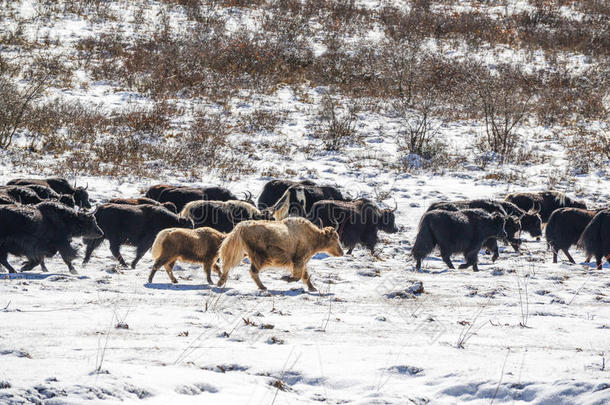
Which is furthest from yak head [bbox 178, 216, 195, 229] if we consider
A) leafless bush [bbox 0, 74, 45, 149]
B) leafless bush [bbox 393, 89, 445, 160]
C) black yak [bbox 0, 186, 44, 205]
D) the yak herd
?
leafless bush [bbox 393, 89, 445, 160]

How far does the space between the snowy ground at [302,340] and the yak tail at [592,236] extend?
2.61m

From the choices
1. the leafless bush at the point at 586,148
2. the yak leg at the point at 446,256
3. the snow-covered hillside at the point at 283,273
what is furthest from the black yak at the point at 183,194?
the leafless bush at the point at 586,148

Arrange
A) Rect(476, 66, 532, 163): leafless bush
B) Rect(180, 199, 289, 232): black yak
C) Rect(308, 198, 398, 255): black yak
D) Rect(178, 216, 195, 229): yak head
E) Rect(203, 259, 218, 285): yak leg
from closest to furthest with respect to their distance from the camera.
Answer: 1. Rect(203, 259, 218, 285): yak leg
2. Rect(178, 216, 195, 229): yak head
3. Rect(180, 199, 289, 232): black yak
4. Rect(308, 198, 398, 255): black yak
5. Rect(476, 66, 532, 163): leafless bush

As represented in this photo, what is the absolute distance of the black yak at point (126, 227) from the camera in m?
9.47

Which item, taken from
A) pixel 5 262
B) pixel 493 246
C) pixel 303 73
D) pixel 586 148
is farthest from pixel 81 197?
pixel 586 148

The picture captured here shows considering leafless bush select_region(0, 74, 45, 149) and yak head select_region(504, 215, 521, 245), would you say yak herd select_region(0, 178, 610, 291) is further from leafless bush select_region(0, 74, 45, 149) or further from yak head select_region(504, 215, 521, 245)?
leafless bush select_region(0, 74, 45, 149)

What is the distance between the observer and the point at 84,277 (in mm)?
7512

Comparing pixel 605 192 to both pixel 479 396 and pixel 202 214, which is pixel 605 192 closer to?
pixel 202 214

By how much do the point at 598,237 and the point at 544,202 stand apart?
3.37 m

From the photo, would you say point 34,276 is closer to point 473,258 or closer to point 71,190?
point 71,190

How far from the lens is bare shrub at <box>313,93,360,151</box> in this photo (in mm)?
18547

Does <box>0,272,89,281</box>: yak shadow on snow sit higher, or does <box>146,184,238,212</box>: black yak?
<box>146,184,238,212</box>: black yak

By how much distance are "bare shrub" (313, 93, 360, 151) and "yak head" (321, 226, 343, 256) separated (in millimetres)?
9805

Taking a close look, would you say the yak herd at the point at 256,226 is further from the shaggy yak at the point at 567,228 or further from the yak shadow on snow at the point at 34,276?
the yak shadow on snow at the point at 34,276
